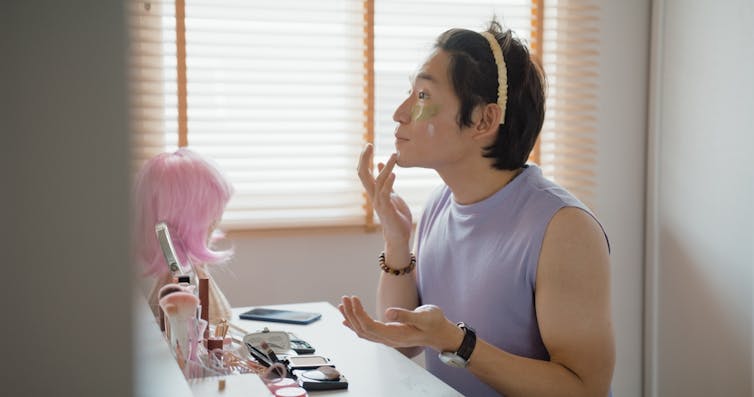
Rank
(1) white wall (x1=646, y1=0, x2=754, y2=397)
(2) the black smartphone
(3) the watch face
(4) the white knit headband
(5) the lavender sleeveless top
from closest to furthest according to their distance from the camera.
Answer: (3) the watch face → (5) the lavender sleeveless top → (4) the white knit headband → (2) the black smartphone → (1) white wall (x1=646, y1=0, x2=754, y2=397)

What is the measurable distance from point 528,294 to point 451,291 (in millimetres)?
233

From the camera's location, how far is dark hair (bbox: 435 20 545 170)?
1.63 meters

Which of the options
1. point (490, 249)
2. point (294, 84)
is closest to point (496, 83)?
point (490, 249)

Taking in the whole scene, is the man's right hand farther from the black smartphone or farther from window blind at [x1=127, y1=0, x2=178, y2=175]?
window blind at [x1=127, y1=0, x2=178, y2=175]

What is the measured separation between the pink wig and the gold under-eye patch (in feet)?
1.71

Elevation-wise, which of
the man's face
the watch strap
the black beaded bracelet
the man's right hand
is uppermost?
the man's face

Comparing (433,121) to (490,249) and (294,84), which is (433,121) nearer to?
(490,249)

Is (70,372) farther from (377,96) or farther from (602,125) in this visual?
(602,125)

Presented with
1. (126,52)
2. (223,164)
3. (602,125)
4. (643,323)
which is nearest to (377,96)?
(223,164)

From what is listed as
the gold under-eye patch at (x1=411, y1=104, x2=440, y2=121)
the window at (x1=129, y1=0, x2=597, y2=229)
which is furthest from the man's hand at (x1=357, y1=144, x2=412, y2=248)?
the window at (x1=129, y1=0, x2=597, y2=229)

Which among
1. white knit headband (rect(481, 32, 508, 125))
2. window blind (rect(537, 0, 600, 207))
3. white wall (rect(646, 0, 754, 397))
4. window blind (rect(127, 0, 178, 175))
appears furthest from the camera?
window blind (rect(537, 0, 600, 207))

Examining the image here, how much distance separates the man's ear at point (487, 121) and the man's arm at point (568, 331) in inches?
11.7

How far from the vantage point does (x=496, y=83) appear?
1.63 m

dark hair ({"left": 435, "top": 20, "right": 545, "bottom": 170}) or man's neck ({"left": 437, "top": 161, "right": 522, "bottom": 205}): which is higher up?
dark hair ({"left": 435, "top": 20, "right": 545, "bottom": 170})
